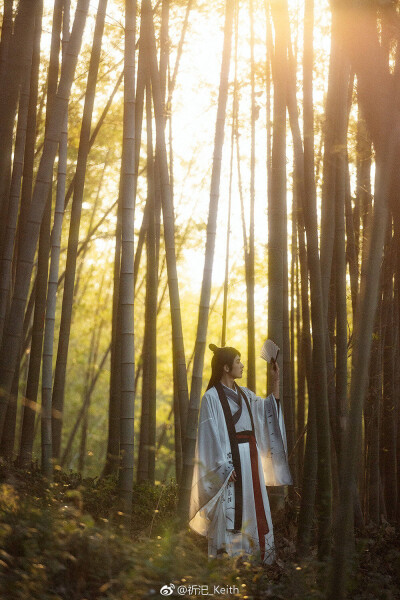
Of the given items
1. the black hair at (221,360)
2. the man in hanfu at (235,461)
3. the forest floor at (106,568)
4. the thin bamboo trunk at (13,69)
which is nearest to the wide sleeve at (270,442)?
the man in hanfu at (235,461)

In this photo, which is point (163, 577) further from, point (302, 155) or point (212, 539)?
point (302, 155)

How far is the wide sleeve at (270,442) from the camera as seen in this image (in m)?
3.47

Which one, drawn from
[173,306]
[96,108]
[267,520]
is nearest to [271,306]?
[173,306]

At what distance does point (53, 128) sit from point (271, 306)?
1367mm

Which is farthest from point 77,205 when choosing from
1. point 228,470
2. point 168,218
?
point 228,470

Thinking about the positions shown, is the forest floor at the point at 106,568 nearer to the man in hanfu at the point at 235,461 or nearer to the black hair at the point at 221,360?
the man in hanfu at the point at 235,461

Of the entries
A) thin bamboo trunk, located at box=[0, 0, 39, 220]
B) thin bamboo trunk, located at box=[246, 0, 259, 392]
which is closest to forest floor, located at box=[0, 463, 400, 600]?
thin bamboo trunk, located at box=[0, 0, 39, 220]

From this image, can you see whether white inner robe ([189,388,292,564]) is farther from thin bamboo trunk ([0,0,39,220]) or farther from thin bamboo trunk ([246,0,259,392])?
thin bamboo trunk ([246,0,259,392])

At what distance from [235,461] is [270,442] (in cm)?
25

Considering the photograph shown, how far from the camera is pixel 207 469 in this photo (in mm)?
3252

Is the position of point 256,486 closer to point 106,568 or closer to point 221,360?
point 221,360

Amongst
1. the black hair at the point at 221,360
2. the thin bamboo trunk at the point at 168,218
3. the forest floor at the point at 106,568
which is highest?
the thin bamboo trunk at the point at 168,218

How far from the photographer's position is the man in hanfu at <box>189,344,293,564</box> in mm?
3230

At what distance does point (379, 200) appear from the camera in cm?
227
